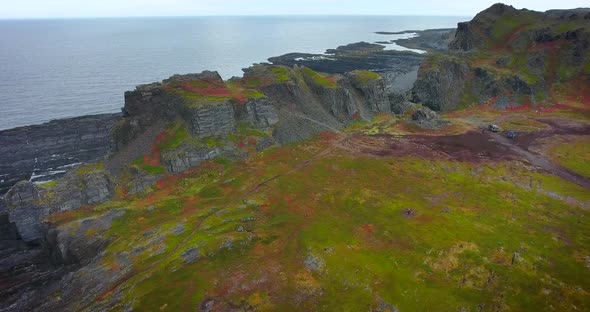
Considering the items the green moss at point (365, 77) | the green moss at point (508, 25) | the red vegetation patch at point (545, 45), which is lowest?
the green moss at point (365, 77)

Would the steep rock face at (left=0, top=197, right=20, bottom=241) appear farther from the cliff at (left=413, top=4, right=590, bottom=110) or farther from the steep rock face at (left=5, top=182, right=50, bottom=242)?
the cliff at (left=413, top=4, right=590, bottom=110)

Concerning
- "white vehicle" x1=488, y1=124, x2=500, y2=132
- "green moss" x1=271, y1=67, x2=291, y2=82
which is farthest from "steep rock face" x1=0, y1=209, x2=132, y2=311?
"white vehicle" x1=488, y1=124, x2=500, y2=132

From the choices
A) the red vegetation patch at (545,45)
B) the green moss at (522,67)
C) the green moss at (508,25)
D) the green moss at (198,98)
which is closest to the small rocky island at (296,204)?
the green moss at (198,98)

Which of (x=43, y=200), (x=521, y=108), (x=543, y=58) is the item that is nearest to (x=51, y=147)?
(x=43, y=200)

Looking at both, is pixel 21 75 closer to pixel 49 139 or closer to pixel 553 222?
pixel 49 139

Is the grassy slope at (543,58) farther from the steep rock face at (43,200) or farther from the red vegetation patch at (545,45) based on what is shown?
the steep rock face at (43,200)
